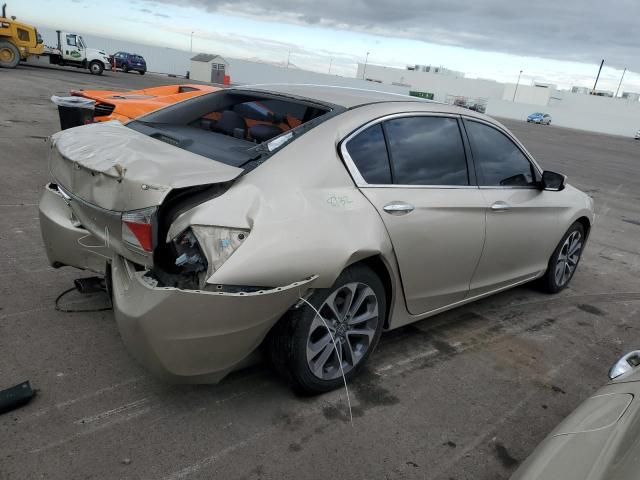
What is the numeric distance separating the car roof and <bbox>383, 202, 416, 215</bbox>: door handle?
673 millimetres

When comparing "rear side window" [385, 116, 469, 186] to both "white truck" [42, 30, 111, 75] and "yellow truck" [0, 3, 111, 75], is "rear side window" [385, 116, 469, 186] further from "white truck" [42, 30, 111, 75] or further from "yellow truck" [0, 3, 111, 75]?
"white truck" [42, 30, 111, 75]

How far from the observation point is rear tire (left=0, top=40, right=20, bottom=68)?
83.3 feet

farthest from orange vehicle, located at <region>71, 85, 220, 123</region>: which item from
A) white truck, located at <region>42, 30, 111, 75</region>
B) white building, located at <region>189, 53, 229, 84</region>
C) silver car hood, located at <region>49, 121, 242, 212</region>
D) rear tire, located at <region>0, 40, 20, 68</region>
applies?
white building, located at <region>189, 53, 229, 84</region>

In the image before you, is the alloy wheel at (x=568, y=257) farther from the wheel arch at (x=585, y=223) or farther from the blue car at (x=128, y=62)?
the blue car at (x=128, y=62)

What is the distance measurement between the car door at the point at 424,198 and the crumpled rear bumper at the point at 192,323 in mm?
794

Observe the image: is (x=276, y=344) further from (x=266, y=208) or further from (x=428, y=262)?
(x=428, y=262)

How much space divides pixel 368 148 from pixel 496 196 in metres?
1.26

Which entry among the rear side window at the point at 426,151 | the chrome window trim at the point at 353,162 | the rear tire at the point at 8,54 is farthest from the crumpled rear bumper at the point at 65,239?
the rear tire at the point at 8,54

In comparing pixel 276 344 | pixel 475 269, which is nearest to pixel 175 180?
pixel 276 344

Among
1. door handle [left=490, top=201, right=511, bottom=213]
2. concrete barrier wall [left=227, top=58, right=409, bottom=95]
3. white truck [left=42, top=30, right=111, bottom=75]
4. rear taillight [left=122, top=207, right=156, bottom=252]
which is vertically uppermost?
door handle [left=490, top=201, right=511, bottom=213]

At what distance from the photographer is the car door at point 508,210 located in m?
3.80

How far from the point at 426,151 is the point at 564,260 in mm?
2442

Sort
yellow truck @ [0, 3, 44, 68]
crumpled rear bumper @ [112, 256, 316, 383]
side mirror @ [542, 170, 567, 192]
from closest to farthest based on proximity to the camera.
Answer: crumpled rear bumper @ [112, 256, 316, 383], side mirror @ [542, 170, 567, 192], yellow truck @ [0, 3, 44, 68]

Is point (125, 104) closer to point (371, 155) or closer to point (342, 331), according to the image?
point (371, 155)
